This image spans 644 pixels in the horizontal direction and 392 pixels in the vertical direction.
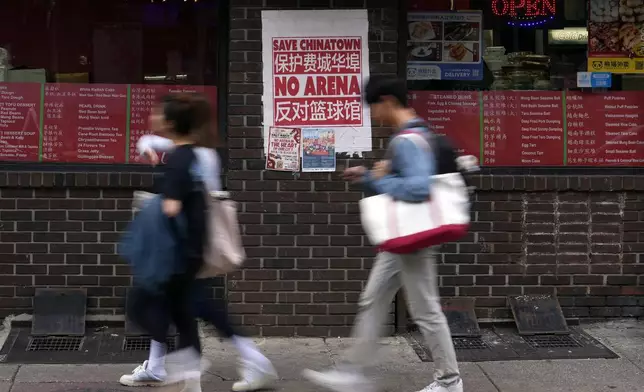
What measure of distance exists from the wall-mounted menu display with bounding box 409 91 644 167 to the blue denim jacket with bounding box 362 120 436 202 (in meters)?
2.16

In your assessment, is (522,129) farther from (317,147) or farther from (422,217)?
(422,217)

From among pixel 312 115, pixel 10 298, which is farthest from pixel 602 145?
pixel 10 298

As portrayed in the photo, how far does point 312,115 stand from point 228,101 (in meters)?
0.62

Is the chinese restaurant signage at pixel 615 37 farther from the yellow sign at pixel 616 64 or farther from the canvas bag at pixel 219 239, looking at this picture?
the canvas bag at pixel 219 239

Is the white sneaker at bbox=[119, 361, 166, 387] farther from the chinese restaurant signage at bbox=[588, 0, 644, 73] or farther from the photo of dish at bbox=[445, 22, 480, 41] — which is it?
the chinese restaurant signage at bbox=[588, 0, 644, 73]

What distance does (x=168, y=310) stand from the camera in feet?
15.1

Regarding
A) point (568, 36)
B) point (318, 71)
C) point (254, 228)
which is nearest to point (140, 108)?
point (254, 228)

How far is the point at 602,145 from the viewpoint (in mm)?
6938

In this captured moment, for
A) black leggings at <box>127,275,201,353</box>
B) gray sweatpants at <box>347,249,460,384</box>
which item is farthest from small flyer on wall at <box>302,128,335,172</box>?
black leggings at <box>127,275,201,353</box>

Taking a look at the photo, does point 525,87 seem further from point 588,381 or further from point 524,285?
point 588,381

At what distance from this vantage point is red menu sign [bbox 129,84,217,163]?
262 inches

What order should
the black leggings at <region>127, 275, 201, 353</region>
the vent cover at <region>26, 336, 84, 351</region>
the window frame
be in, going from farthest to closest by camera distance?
the window frame → the vent cover at <region>26, 336, 84, 351</region> → the black leggings at <region>127, 275, 201, 353</region>

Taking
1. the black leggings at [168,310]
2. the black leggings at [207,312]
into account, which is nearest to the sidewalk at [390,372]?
the black leggings at [207,312]

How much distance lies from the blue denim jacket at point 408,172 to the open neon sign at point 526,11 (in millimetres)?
2649
